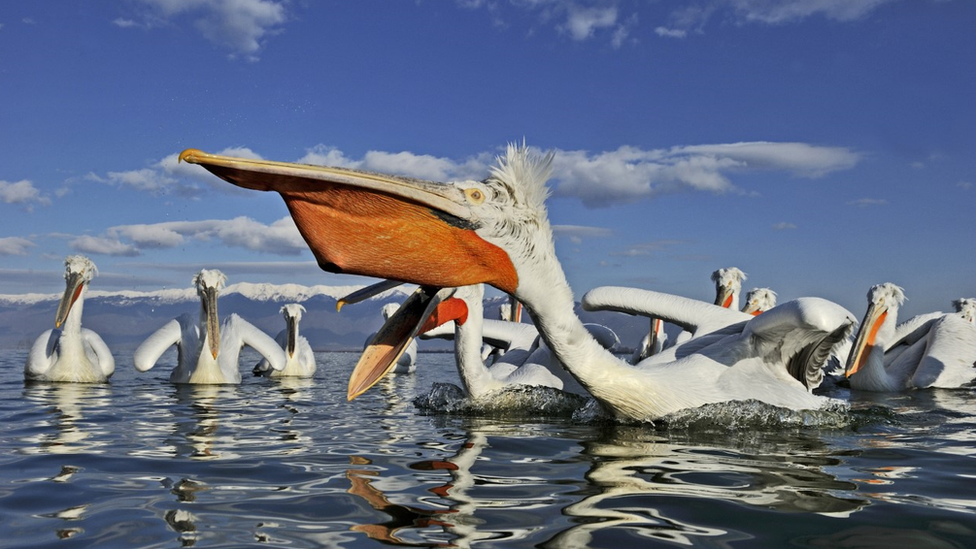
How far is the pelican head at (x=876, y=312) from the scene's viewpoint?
10.1 meters

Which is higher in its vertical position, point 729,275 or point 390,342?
point 729,275

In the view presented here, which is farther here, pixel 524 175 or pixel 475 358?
pixel 475 358

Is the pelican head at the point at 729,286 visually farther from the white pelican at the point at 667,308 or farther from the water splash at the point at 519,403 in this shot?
the water splash at the point at 519,403

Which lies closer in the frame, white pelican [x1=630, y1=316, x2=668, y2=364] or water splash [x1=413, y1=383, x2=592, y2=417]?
water splash [x1=413, y1=383, x2=592, y2=417]

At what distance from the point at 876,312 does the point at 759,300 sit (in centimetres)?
153

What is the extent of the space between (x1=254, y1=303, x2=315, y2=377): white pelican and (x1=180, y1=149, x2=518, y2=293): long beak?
9011 millimetres

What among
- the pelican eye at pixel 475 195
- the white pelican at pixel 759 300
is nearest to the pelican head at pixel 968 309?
the white pelican at pixel 759 300

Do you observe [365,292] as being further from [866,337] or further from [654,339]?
[654,339]

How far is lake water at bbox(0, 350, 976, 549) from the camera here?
2.72 metres

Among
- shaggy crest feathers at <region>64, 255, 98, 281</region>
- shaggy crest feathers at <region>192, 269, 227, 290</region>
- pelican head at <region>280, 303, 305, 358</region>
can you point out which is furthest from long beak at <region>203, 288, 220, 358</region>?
pelican head at <region>280, 303, 305, 358</region>

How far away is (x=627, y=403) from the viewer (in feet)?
15.5

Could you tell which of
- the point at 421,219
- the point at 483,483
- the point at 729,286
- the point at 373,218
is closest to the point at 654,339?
the point at 729,286

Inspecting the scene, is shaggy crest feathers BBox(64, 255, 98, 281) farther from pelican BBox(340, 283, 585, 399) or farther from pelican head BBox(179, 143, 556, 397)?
pelican head BBox(179, 143, 556, 397)

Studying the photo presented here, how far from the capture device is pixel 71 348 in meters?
10.5
